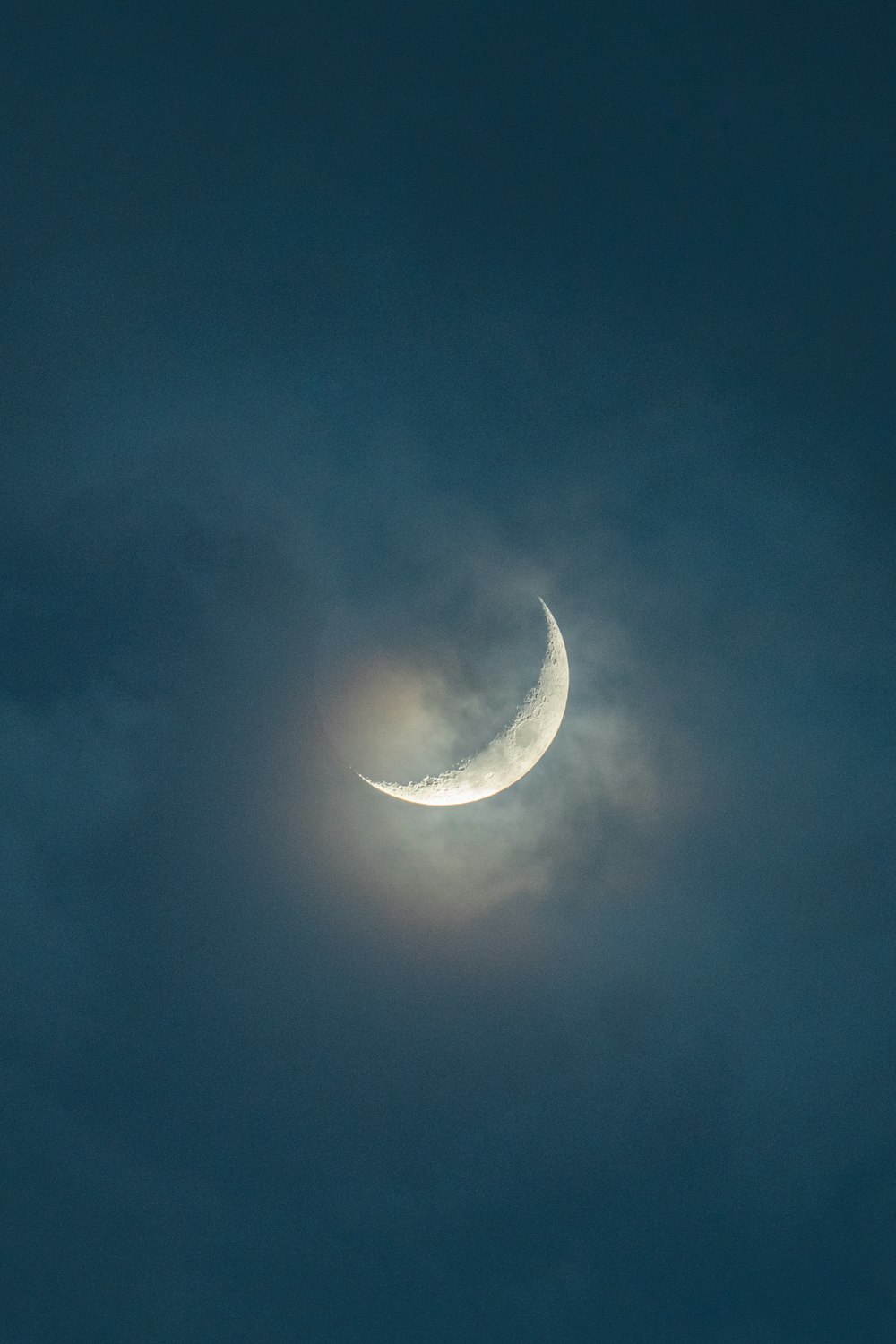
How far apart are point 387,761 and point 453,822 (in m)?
5.36

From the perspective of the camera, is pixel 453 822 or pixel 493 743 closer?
pixel 493 743

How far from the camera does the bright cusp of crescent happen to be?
29.3 m

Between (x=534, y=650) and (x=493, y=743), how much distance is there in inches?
141

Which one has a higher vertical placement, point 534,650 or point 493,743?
point 534,650

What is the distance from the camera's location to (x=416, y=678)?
27703 millimetres

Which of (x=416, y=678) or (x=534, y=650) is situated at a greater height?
(x=534, y=650)

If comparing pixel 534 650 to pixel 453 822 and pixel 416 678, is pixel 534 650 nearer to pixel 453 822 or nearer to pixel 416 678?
pixel 416 678

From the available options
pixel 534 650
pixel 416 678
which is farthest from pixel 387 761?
pixel 534 650

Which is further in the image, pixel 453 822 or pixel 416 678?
pixel 453 822

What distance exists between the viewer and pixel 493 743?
95.6 ft

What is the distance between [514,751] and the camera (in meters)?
29.7

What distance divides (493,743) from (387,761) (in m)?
3.83

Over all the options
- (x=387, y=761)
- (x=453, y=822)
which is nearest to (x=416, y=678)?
(x=387, y=761)

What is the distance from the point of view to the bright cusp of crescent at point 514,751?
29297mm
